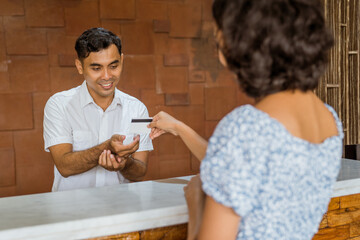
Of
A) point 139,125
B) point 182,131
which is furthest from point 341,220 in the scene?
point 139,125

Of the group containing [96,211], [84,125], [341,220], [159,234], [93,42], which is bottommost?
[341,220]

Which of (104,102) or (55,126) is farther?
(104,102)

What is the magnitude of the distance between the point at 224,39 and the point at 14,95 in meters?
2.88

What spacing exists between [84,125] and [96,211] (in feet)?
3.84

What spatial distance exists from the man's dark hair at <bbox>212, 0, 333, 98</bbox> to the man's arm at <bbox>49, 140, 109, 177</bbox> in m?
1.39

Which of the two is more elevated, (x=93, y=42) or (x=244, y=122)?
(x=93, y=42)

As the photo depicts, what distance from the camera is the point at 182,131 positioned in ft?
4.57

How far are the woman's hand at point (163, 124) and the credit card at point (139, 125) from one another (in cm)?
2

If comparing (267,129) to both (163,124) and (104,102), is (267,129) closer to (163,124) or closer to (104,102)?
(163,124)

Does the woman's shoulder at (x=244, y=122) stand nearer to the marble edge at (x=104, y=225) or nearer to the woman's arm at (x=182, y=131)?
the woman's arm at (x=182, y=131)

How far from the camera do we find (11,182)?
3357 mm

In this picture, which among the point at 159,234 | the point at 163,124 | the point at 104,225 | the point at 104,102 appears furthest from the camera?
the point at 104,102

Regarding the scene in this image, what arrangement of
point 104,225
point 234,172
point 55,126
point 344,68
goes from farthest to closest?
point 344,68, point 55,126, point 104,225, point 234,172

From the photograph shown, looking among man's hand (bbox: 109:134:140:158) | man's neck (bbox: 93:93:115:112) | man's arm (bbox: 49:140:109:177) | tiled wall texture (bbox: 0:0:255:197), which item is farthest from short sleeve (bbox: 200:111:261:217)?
tiled wall texture (bbox: 0:0:255:197)
